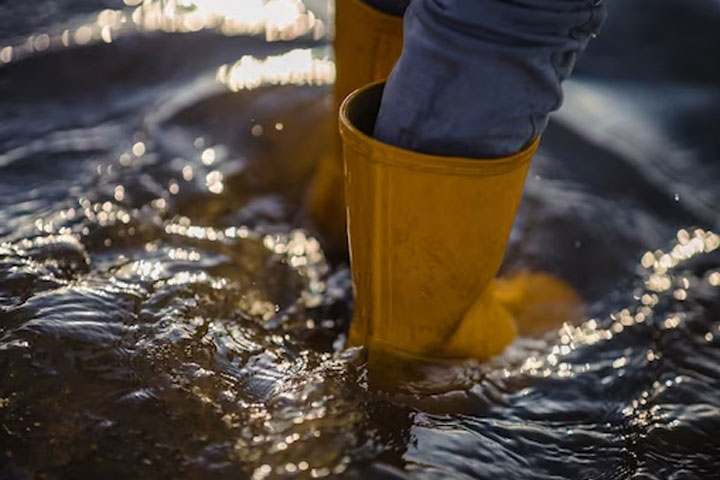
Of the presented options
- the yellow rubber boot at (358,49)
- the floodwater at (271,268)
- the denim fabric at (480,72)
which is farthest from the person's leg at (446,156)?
the yellow rubber boot at (358,49)

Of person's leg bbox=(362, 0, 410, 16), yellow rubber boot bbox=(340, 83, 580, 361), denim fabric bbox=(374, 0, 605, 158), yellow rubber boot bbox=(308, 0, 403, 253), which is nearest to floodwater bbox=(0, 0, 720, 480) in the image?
yellow rubber boot bbox=(340, 83, 580, 361)

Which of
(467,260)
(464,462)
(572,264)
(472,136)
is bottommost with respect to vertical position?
(572,264)

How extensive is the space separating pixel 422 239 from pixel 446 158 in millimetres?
163

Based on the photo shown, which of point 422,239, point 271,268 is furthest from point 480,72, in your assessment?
point 271,268

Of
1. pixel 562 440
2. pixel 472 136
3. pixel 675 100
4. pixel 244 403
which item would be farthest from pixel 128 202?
pixel 675 100

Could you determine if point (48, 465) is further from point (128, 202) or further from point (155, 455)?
point (128, 202)

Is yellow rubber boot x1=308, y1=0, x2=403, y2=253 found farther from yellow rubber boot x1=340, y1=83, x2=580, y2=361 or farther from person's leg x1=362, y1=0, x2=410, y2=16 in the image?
yellow rubber boot x1=340, y1=83, x2=580, y2=361

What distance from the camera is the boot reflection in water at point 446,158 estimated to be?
130 centimetres

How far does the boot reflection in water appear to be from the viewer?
1.30 metres

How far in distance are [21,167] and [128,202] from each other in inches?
12.7

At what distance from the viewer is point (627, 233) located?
2205 millimetres

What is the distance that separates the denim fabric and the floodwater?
17.5 inches

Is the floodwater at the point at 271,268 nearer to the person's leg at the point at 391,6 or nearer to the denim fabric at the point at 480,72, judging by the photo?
the denim fabric at the point at 480,72

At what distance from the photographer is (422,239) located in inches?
57.7
